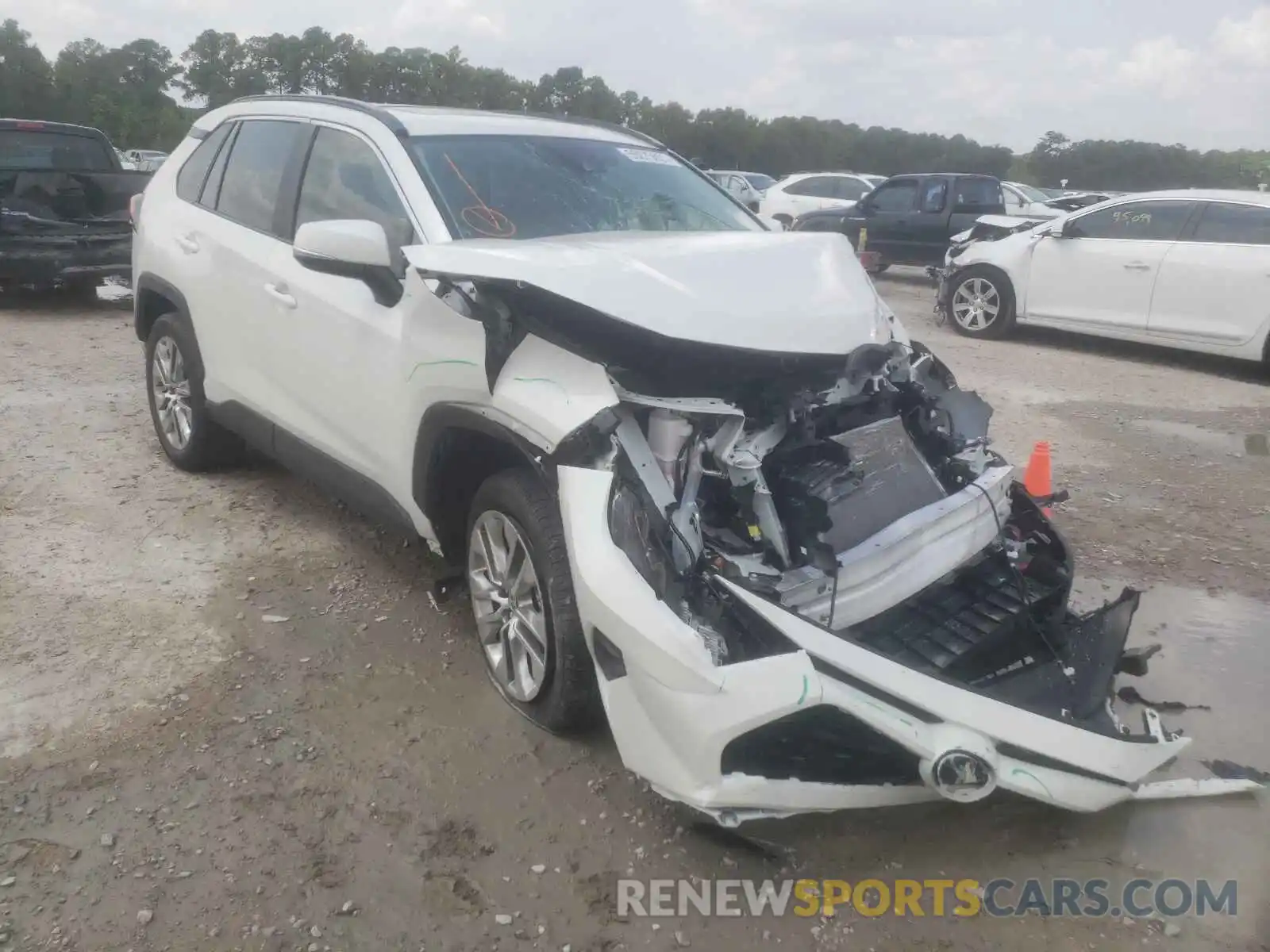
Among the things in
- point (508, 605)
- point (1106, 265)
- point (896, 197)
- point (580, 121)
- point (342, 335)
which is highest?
point (896, 197)

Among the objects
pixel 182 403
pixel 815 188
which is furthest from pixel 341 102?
pixel 815 188

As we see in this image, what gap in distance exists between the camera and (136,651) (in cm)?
354

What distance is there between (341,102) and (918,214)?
11.4 m

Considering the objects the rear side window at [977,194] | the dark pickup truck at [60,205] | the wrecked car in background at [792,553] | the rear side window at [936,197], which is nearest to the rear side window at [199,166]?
the wrecked car in background at [792,553]

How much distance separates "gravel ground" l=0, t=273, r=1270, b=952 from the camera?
2.42m

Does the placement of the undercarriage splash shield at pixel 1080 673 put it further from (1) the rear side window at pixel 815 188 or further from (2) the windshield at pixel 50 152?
(1) the rear side window at pixel 815 188

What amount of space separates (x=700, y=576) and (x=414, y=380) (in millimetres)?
1258

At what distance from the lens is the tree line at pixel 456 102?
4306 cm

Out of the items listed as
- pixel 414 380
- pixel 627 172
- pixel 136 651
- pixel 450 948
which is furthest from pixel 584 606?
pixel 627 172

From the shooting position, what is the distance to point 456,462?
3.24 m

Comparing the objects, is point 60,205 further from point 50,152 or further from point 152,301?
point 152,301

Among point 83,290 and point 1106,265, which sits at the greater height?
point 1106,265

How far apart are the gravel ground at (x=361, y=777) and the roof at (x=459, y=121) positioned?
5.93 feet

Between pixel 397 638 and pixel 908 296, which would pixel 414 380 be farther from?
pixel 908 296
